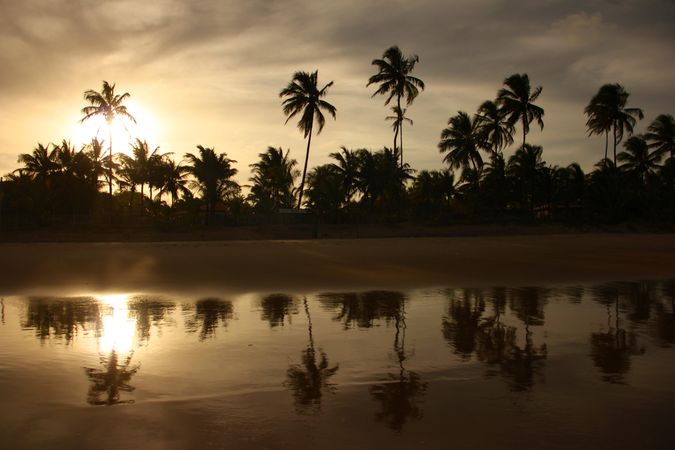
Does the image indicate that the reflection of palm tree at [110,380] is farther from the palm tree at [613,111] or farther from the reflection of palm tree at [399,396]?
the palm tree at [613,111]

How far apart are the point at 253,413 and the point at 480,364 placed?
2914mm

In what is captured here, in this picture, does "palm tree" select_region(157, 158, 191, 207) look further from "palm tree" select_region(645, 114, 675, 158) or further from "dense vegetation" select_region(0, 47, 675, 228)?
"palm tree" select_region(645, 114, 675, 158)

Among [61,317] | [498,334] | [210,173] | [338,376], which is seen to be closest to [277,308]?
[61,317]

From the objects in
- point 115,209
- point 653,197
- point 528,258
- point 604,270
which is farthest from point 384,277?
point 653,197

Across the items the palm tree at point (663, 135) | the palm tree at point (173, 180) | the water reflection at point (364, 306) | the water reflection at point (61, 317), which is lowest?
the water reflection at point (61, 317)

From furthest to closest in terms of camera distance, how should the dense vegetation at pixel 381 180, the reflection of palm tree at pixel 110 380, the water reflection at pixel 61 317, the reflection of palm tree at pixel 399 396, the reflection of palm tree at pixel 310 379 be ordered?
the dense vegetation at pixel 381 180
the water reflection at pixel 61 317
the reflection of palm tree at pixel 110 380
the reflection of palm tree at pixel 310 379
the reflection of palm tree at pixel 399 396

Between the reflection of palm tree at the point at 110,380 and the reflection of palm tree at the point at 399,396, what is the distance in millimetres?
2331

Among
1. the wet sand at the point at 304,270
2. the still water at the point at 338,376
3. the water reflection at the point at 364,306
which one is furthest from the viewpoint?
the wet sand at the point at 304,270

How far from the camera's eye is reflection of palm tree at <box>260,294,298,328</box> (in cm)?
964

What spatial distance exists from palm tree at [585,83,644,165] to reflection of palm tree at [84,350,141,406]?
2194 inches

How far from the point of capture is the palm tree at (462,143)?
5253 cm

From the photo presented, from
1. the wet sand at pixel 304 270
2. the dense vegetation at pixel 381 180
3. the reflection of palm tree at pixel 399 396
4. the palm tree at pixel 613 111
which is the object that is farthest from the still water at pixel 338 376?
the palm tree at pixel 613 111

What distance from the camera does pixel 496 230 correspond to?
4372 centimetres

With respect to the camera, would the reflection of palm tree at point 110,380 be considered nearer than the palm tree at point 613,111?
Yes
